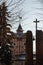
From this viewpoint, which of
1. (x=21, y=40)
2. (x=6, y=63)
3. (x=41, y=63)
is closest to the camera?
(x=6, y=63)

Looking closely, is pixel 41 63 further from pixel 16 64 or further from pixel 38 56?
pixel 16 64

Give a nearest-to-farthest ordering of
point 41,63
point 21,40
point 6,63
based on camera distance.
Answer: point 6,63 → point 41,63 → point 21,40

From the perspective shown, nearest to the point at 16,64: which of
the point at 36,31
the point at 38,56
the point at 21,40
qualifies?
the point at 38,56

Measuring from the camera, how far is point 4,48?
2442cm

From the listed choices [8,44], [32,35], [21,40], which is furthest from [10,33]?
[21,40]

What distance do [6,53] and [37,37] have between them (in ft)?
14.3

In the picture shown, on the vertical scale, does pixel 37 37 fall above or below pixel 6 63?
above

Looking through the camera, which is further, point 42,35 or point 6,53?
point 42,35

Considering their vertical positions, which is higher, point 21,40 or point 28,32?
Answer: point 28,32

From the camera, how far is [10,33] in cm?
2523

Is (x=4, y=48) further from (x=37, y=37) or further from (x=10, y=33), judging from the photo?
(x=37, y=37)

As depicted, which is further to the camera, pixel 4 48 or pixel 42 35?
pixel 42 35

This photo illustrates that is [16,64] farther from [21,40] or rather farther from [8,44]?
[21,40]

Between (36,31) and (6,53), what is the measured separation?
4613mm
